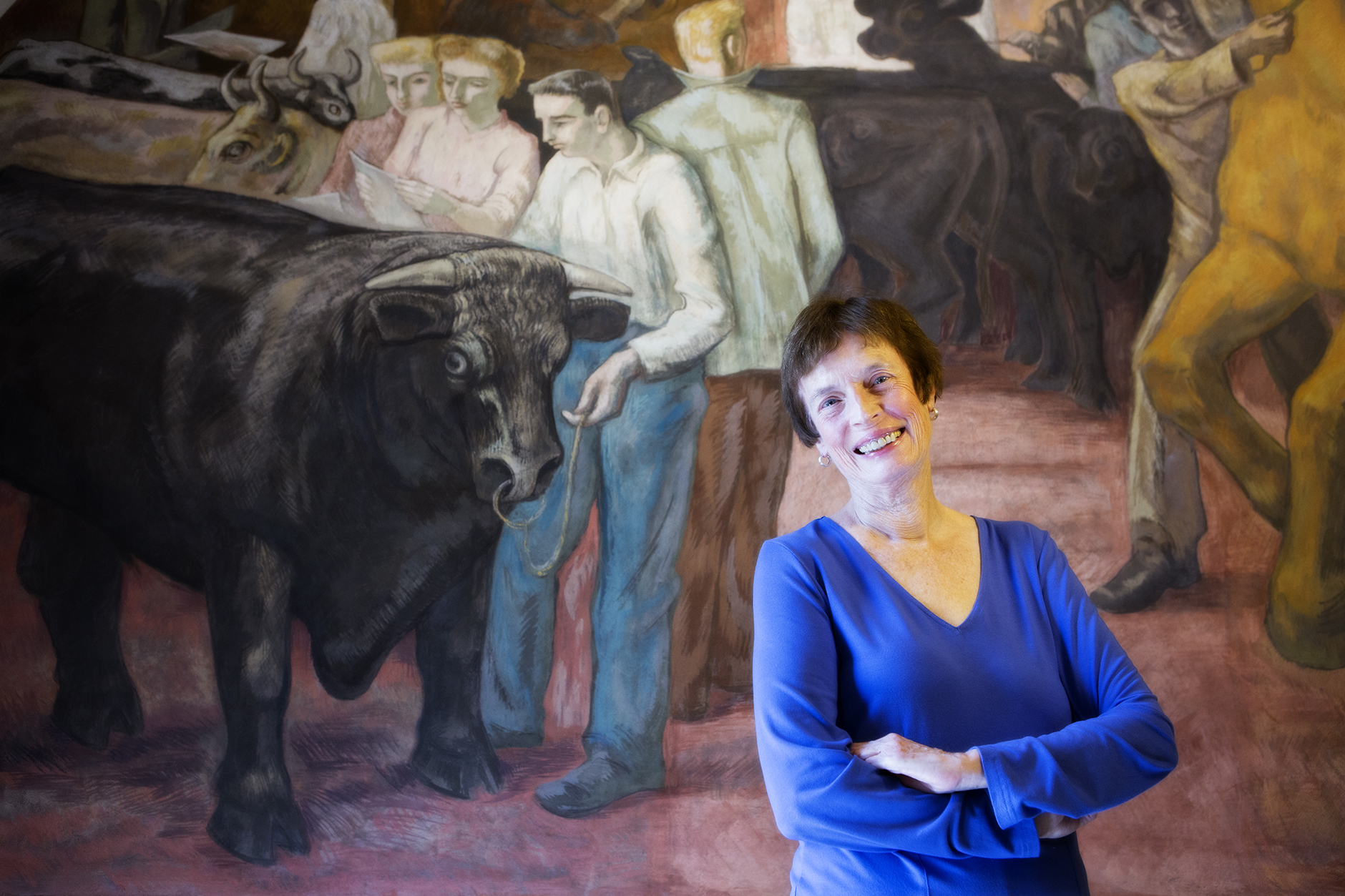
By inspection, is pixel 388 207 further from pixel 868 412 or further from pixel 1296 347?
pixel 1296 347

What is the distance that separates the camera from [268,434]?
3.24 metres

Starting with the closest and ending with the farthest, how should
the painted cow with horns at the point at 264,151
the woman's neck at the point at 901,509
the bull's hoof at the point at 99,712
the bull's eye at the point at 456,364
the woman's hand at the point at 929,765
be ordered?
the woman's hand at the point at 929,765 < the woman's neck at the point at 901,509 < the bull's hoof at the point at 99,712 < the bull's eye at the point at 456,364 < the painted cow with horns at the point at 264,151

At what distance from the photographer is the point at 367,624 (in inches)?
126

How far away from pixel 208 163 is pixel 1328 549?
4225 millimetres

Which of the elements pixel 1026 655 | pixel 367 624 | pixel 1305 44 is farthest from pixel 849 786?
pixel 1305 44

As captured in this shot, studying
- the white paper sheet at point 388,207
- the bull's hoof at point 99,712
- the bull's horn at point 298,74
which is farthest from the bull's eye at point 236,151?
the bull's hoof at point 99,712

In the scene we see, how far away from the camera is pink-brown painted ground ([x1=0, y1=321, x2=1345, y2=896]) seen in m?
3.08

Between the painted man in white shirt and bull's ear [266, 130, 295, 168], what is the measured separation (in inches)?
35.2

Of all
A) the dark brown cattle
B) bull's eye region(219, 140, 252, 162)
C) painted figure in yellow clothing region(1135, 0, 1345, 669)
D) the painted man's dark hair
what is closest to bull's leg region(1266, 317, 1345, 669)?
painted figure in yellow clothing region(1135, 0, 1345, 669)

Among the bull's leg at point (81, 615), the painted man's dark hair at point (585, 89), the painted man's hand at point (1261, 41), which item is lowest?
the bull's leg at point (81, 615)

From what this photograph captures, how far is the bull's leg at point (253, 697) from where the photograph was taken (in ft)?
10.2

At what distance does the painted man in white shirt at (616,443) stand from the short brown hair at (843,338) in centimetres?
176

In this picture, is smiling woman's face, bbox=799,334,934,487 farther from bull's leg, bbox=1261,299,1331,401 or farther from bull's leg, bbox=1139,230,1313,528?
bull's leg, bbox=1261,299,1331,401

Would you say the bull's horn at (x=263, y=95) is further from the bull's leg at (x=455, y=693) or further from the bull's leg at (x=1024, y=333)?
the bull's leg at (x=1024, y=333)
